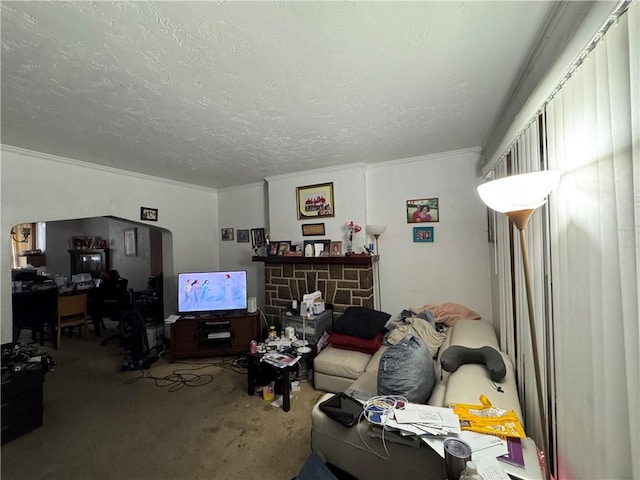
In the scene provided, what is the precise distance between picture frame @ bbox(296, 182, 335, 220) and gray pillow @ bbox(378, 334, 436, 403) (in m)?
2.07

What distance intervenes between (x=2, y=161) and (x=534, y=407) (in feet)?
14.5

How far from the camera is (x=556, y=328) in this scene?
1.15m

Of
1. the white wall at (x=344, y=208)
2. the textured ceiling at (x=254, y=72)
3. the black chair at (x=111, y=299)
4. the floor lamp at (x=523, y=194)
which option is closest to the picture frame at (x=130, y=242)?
the black chair at (x=111, y=299)

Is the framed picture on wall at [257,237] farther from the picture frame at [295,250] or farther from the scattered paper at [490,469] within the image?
the scattered paper at [490,469]

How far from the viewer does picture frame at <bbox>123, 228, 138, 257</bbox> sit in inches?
234

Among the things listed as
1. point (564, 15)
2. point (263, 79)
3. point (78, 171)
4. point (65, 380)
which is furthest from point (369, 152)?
point (65, 380)

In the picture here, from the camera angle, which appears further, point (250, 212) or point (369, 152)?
point (250, 212)

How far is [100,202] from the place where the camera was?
302 centimetres

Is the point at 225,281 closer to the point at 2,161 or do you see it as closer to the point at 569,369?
Answer: the point at 2,161

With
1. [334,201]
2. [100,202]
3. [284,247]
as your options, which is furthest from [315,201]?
[100,202]

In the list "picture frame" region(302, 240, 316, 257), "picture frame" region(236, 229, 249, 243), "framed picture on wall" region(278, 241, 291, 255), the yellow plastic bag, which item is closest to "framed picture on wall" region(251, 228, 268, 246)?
"picture frame" region(236, 229, 249, 243)

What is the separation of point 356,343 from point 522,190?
205 centimetres

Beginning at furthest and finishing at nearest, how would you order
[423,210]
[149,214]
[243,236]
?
[243,236] → [149,214] → [423,210]

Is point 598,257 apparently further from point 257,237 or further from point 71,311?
point 71,311
